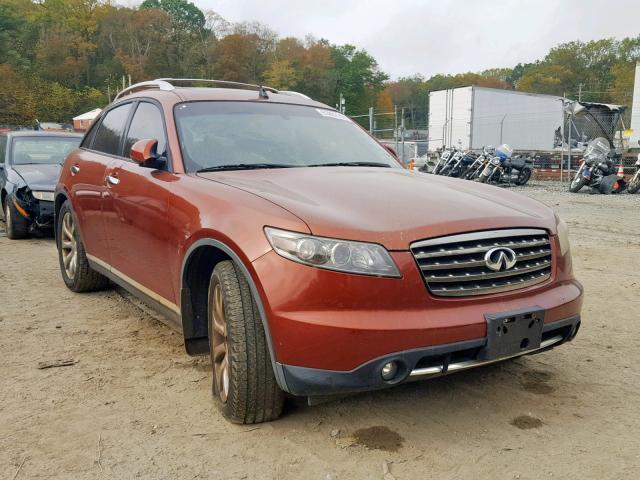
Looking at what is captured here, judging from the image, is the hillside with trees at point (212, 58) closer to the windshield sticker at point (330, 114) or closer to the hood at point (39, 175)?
the hood at point (39, 175)

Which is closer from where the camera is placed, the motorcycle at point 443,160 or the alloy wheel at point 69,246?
the alloy wheel at point 69,246

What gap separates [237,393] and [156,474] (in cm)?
47

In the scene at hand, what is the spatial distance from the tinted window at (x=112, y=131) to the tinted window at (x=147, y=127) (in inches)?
8.4

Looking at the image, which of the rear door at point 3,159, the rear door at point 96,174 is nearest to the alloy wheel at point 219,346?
the rear door at point 96,174

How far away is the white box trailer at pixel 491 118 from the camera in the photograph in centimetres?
2652

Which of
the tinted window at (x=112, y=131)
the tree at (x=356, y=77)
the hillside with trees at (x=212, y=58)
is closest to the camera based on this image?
the tinted window at (x=112, y=131)

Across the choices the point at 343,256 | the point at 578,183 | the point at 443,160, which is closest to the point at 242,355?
the point at 343,256

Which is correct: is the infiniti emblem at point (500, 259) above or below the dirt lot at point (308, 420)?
above

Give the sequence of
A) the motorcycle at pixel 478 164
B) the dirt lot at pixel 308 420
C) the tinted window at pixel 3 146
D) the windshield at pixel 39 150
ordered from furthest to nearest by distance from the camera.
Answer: the motorcycle at pixel 478 164 → the tinted window at pixel 3 146 → the windshield at pixel 39 150 → the dirt lot at pixel 308 420

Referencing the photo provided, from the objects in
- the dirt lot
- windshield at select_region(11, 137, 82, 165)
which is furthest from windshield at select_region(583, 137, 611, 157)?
windshield at select_region(11, 137, 82, 165)

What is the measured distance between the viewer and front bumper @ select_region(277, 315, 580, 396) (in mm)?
2389

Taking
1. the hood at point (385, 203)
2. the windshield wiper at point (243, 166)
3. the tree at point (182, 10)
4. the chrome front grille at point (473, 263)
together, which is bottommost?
the chrome front grille at point (473, 263)

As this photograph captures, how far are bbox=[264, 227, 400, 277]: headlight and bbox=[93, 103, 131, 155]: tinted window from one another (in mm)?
2432

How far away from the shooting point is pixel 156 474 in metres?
2.43
